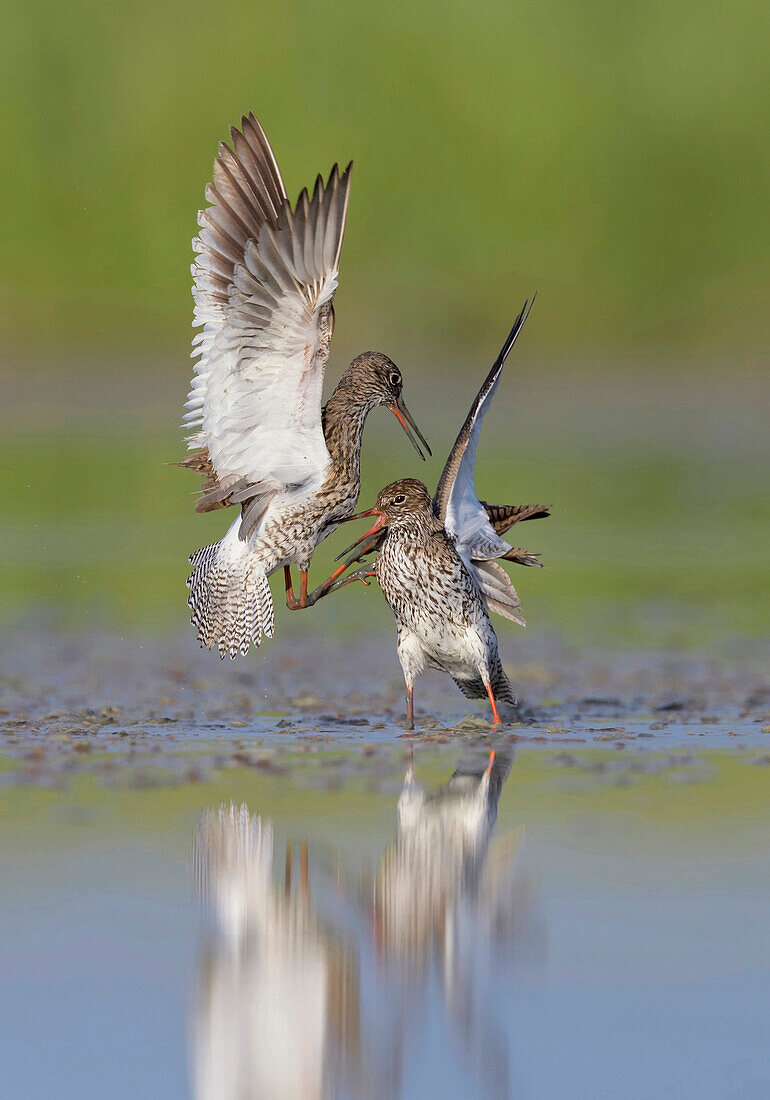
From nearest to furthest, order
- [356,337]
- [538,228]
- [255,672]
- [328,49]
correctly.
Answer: [255,672], [356,337], [538,228], [328,49]

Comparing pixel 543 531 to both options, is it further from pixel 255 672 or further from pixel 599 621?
pixel 255 672

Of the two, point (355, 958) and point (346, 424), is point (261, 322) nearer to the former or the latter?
point (346, 424)

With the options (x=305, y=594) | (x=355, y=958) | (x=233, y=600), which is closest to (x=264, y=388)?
(x=233, y=600)

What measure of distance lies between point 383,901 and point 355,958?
1.47 feet

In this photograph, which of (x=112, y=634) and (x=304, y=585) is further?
(x=112, y=634)

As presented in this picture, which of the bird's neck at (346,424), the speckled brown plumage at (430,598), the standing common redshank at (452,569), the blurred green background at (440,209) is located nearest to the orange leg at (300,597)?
the standing common redshank at (452,569)

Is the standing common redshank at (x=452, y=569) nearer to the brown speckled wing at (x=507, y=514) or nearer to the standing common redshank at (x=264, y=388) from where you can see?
the brown speckled wing at (x=507, y=514)

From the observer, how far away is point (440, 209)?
3034cm

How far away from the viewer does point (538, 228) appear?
30062 millimetres

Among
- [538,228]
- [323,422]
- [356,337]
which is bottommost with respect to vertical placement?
[323,422]

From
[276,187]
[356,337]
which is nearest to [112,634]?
[276,187]

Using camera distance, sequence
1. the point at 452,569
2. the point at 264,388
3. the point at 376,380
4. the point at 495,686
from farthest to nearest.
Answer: the point at 376,380, the point at 495,686, the point at 452,569, the point at 264,388

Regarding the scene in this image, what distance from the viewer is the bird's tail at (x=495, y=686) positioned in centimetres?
859

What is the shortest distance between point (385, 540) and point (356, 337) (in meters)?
17.9
